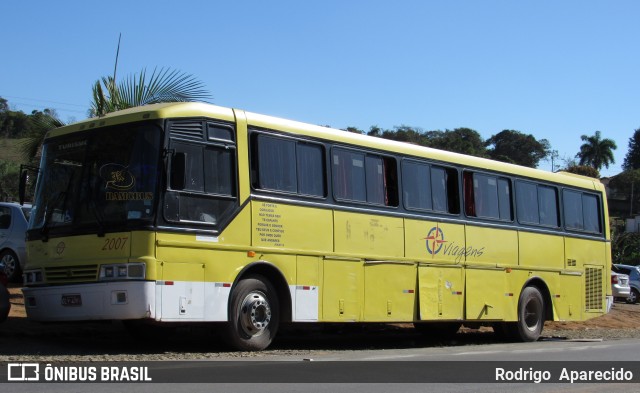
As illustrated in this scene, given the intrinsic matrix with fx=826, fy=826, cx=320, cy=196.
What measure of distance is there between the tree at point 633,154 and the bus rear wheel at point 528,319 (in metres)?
115

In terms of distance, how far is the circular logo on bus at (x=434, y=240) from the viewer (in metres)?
15.5

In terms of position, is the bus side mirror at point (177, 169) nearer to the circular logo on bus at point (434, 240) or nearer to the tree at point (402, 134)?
the circular logo on bus at point (434, 240)

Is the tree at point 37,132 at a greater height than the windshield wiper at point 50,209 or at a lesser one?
Answer: greater

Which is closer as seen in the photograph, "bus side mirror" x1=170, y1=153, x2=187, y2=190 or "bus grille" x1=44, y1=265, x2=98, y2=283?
"bus side mirror" x1=170, y1=153, x2=187, y2=190

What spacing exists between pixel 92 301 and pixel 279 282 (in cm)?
292

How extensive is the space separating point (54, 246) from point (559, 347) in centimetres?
974

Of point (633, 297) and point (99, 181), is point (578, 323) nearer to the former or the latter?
point (633, 297)

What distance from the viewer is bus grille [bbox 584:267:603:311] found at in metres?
19.7

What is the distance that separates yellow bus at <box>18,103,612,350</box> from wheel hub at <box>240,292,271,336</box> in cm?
2

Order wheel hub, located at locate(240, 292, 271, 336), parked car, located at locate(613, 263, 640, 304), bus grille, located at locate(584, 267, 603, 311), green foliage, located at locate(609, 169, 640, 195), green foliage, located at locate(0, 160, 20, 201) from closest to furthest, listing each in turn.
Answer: wheel hub, located at locate(240, 292, 271, 336) → bus grille, located at locate(584, 267, 603, 311) → parked car, located at locate(613, 263, 640, 304) → green foliage, located at locate(0, 160, 20, 201) → green foliage, located at locate(609, 169, 640, 195)

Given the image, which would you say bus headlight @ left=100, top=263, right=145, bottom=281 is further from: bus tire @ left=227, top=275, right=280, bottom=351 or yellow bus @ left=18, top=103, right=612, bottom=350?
bus tire @ left=227, top=275, right=280, bottom=351

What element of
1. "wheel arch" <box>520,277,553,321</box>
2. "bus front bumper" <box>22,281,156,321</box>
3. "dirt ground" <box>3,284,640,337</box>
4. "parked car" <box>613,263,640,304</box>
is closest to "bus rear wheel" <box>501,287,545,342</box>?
"wheel arch" <box>520,277,553,321</box>

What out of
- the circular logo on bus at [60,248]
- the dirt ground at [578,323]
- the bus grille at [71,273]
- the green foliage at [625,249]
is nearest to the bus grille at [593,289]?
the dirt ground at [578,323]

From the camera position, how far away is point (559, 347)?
1608 centimetres
